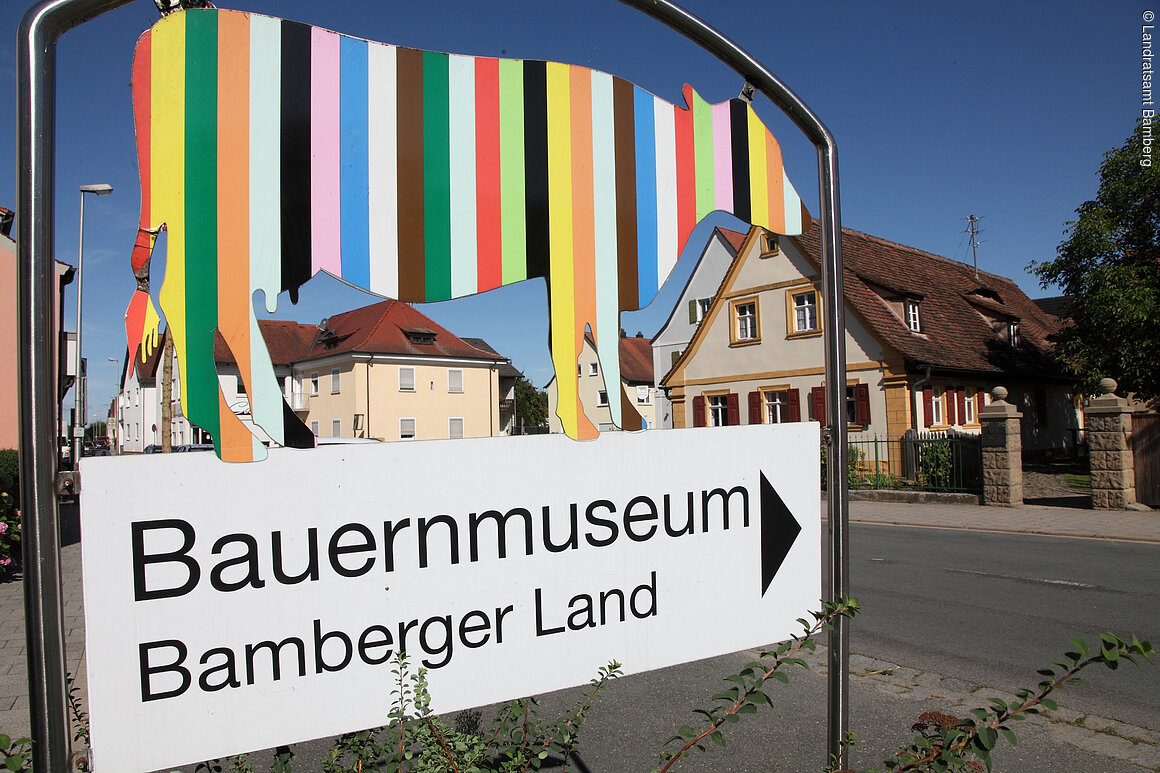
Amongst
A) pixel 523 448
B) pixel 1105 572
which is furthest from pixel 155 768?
pixel 1105 572

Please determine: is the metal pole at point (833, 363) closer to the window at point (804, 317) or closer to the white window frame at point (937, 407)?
the window at point (804, 317)

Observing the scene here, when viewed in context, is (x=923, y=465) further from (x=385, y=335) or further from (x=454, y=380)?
(x=385, y=335)

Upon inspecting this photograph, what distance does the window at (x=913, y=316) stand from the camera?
23.4 m

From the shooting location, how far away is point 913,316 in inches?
935

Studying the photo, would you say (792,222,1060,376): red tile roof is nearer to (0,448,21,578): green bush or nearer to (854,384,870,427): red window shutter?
(854,384,870,427): red window shutter

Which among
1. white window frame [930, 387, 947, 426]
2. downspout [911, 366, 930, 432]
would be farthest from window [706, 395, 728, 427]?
white window frame [930, 387, 947, 426]

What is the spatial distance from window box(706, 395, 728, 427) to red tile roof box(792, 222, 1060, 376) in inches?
174

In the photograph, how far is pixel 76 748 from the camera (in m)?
2.43

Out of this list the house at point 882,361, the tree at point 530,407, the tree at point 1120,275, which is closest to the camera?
the tree at point 530,407

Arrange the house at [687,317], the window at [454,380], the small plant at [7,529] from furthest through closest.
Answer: the house at [687,317] < the small plant at [7,529] < the window at [454,380]

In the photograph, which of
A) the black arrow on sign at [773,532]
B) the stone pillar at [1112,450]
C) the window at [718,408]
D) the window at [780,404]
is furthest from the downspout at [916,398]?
the black arrow on sign at [773,532]

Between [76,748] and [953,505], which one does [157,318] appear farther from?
[953,505]

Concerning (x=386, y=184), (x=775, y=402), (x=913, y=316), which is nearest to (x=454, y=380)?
(x=386, y=184)

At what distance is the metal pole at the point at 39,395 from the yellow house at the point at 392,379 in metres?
0.46
